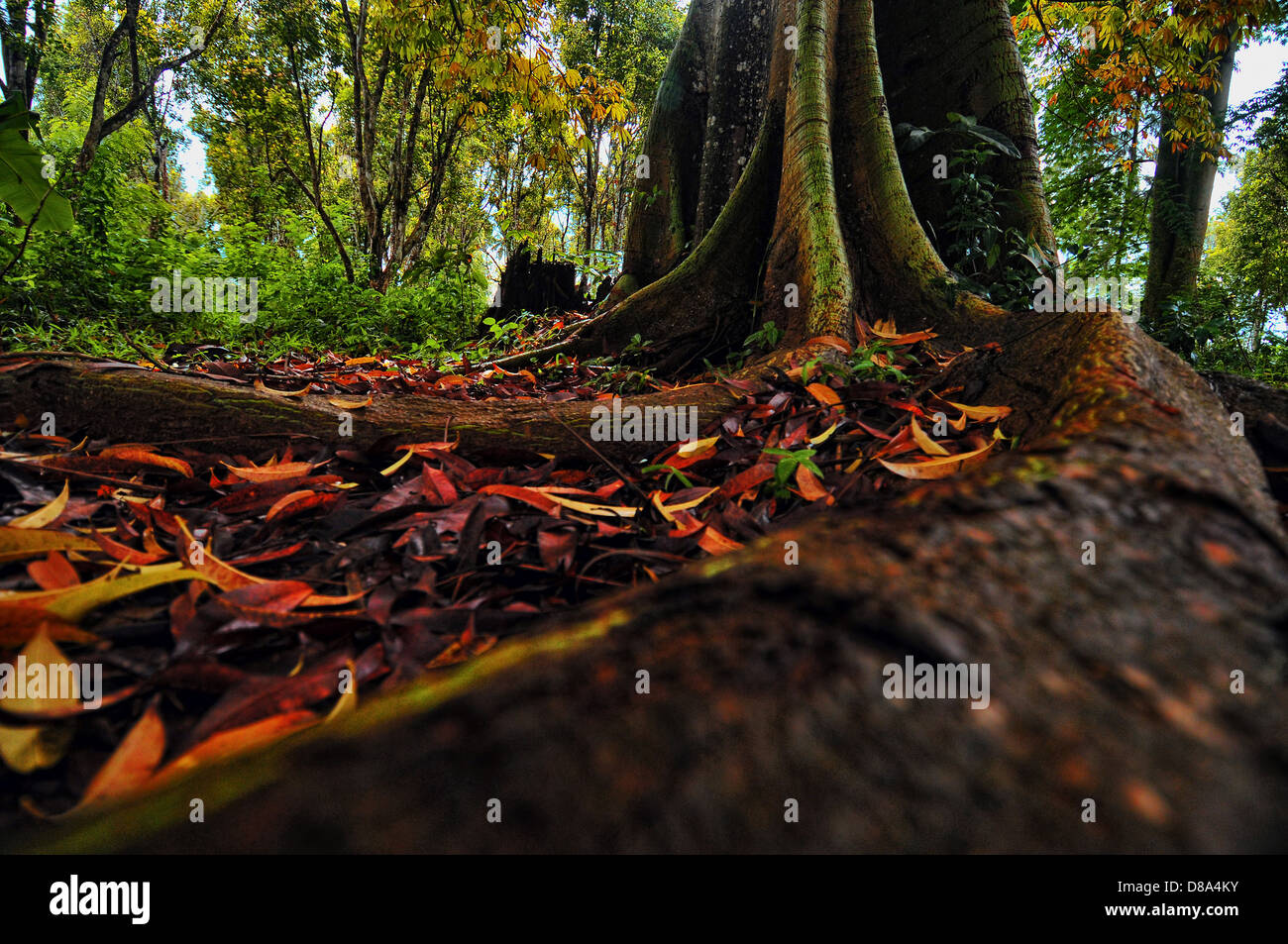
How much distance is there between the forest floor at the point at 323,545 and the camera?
758 millimetres

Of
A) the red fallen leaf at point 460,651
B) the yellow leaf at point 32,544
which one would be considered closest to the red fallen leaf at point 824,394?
the red fallen leaf at point 460,651

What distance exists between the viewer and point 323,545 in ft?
4.14

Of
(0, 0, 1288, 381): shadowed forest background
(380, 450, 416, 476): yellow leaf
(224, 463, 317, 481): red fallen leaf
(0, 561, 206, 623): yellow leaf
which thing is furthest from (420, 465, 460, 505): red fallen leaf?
(0, 0, 1288, 381): shadowed forest background

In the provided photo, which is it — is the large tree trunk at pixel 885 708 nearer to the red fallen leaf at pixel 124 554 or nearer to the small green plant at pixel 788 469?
the small green plant at pixel 788 469

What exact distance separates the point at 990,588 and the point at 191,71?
21305 mm

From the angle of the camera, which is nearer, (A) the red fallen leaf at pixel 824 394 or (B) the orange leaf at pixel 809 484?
(B) the orange leaf at pixel 809 484

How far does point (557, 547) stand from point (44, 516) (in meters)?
1.12

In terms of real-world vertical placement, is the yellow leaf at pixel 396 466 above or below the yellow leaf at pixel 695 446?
below

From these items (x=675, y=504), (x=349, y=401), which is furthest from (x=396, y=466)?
(x=675, y=504)

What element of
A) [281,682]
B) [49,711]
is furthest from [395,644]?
[49,711]

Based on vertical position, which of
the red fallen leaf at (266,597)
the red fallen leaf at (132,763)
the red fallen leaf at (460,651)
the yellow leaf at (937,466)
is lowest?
the red fallen leaf at (132,763)

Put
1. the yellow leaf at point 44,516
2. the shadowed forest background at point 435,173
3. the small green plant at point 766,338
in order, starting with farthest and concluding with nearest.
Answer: the shadowed forest background at point 435,173 → the small green plant at point 766,338 → the yellow leaf at point 44,516

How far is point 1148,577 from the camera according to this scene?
1.75ft
